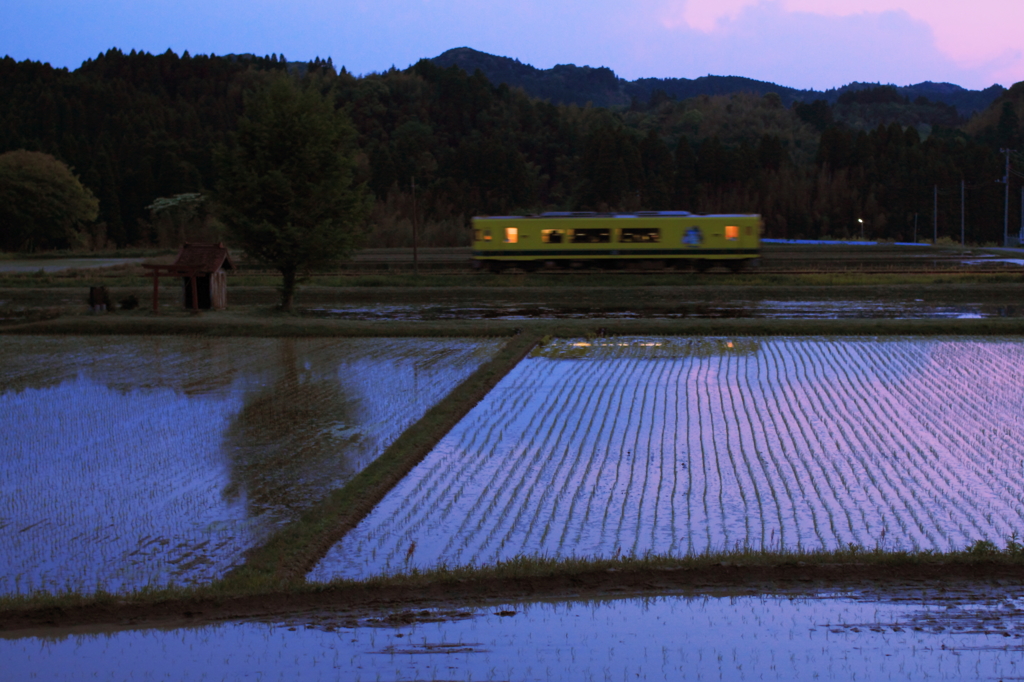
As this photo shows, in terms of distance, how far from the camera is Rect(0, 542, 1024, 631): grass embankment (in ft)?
21.5

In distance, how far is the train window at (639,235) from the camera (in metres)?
39.2

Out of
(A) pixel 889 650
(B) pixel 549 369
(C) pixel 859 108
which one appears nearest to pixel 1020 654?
(A) pixel 889 650

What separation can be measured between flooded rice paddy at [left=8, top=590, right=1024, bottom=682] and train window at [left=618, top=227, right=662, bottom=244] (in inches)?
1303

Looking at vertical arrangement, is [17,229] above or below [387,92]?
below

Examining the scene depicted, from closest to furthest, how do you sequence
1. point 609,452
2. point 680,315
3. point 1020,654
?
point 1020,654 < point 609,452 < point 680,315

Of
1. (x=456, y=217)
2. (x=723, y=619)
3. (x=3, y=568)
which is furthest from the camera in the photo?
(x=456, y=217)

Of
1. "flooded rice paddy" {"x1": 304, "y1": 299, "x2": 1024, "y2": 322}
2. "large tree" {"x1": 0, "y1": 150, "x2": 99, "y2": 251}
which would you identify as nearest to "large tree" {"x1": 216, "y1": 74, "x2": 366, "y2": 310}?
"flooded rice paddy" {"x1": 304, "y1": 299, "x2": 1024, "y2": 322}

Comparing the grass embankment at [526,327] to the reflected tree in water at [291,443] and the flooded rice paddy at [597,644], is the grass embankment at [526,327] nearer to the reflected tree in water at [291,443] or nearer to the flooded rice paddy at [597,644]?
the reflected tree in water at [291,443]

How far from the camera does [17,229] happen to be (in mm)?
72375

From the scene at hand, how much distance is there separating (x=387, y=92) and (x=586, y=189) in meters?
30.1

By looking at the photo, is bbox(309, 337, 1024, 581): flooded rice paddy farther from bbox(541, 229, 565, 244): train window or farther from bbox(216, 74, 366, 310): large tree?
bbox(541, 229, 565, 244): train window

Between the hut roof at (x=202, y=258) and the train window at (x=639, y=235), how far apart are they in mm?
17737

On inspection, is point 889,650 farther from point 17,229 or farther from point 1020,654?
point 17,229

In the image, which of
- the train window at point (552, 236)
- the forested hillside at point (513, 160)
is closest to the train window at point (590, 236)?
the train window at point (552, 236)
